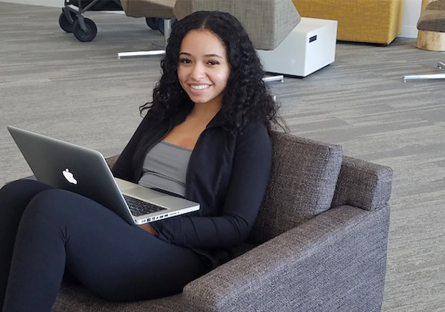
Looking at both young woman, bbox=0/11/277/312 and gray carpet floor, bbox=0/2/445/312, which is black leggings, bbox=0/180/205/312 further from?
gray carpet floor, bbox=0/2/445/312

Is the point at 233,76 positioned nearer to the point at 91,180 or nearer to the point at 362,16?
the point at 91,180

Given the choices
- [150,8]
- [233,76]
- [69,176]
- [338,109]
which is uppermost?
[233,76]

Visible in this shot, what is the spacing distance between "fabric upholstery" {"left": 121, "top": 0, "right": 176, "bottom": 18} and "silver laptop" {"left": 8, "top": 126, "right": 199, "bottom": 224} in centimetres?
360

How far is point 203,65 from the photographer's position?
176 cm

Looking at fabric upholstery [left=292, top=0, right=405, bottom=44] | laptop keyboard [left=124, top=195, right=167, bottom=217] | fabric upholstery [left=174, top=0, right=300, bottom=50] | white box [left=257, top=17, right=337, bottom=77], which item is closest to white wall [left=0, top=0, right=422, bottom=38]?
fabric upholstery [left=292, top=0, right=405, bottom=44]

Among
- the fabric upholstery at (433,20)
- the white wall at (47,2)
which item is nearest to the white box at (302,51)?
the fabric upholstery at (433,20)

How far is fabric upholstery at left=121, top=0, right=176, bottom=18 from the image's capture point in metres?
5.19

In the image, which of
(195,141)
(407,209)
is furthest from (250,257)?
(407,209)

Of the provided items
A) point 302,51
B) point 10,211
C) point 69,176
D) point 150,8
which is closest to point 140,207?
point 69,176

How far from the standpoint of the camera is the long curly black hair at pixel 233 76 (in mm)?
1764

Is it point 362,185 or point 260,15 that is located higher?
point 362,185

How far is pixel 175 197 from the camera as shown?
1.71m

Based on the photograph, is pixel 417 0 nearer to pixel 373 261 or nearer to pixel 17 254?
pixel 373 261

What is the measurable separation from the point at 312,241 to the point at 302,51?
3.47 m
